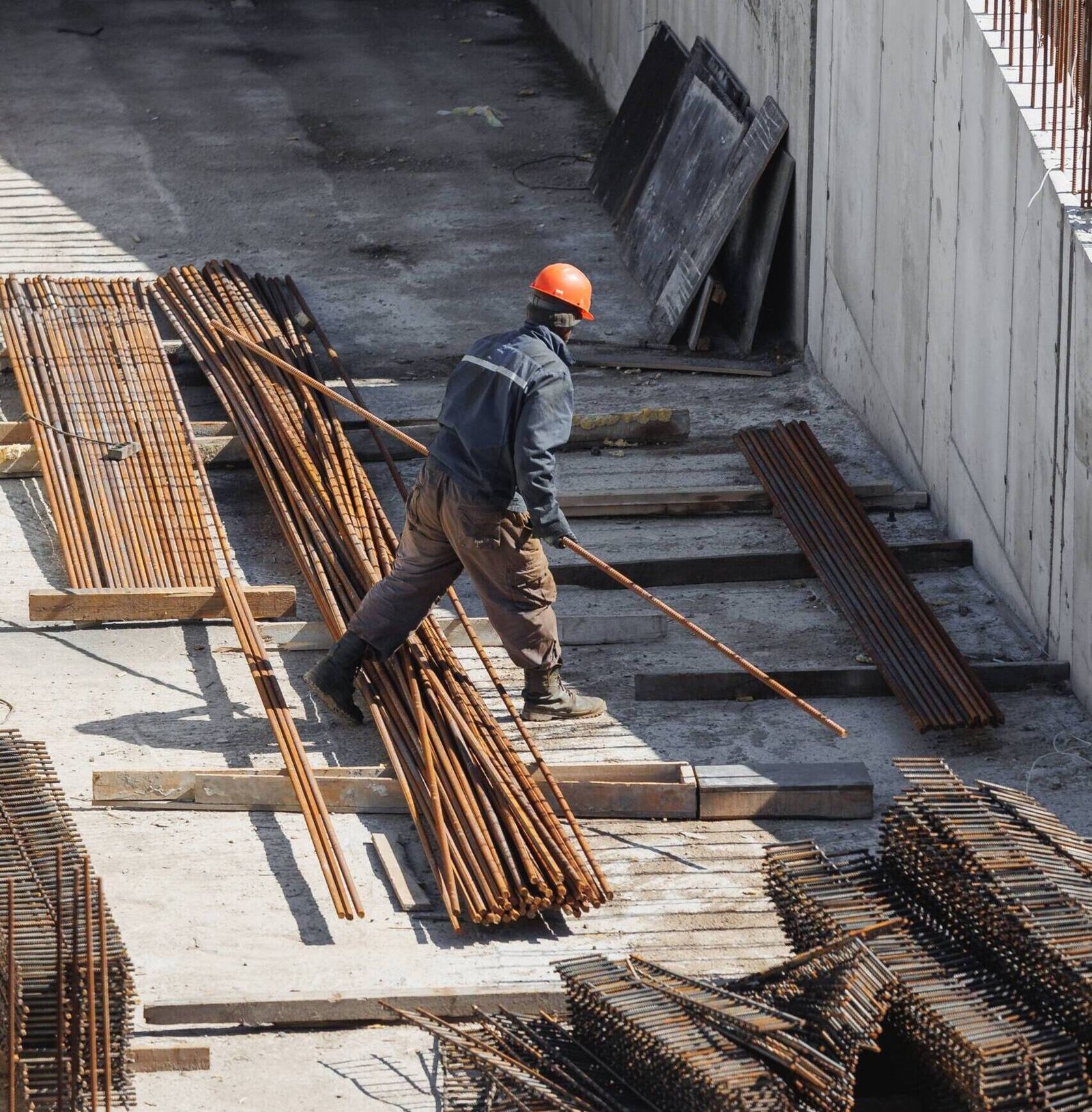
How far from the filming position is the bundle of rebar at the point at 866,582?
8008mm

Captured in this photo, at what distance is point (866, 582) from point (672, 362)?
3298 mm

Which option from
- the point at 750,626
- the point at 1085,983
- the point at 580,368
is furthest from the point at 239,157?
the point at 1085,983

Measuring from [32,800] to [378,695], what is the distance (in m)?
1.65

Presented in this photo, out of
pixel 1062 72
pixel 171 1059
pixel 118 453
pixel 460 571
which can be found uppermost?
pixel 1062 72

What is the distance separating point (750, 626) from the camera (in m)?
8.90

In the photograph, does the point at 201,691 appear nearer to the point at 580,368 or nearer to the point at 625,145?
the point at 580,368

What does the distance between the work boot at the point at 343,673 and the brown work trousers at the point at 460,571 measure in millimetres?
65

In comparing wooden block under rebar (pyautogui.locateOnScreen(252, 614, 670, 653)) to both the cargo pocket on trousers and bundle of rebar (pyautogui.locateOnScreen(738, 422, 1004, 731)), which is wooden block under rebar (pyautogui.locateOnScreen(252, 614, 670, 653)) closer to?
bundle of rebar (pyautogui.locateOnScreen(738, 422, 1004, 731))

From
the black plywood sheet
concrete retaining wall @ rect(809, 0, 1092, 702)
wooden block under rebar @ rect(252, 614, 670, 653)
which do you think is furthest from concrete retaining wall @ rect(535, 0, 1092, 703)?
wooden block under rebar @ rect(252, 614, 670, 653)

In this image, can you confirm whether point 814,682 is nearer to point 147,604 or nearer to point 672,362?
point 147,604

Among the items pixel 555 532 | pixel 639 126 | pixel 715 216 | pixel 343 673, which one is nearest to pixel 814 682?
pixel 555 532

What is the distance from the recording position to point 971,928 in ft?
18.7

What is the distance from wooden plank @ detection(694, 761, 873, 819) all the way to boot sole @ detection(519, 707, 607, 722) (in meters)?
0.86

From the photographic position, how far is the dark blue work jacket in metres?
7.33
